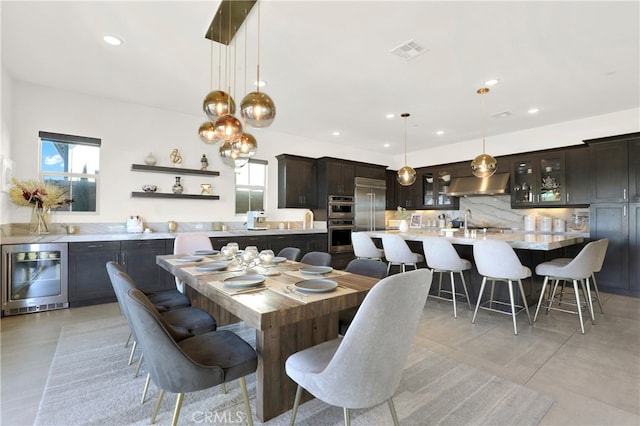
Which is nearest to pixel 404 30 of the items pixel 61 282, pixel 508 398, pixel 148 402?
pixel 508 398

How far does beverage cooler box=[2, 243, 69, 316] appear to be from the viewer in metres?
3.49

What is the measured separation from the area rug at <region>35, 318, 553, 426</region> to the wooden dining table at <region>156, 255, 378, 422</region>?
16 cm

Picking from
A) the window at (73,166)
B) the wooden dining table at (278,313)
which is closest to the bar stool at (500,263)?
the wooden dining table at (278,313)

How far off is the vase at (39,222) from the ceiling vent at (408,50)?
4696 millimetres

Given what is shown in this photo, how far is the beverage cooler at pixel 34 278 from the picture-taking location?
11.5 ft

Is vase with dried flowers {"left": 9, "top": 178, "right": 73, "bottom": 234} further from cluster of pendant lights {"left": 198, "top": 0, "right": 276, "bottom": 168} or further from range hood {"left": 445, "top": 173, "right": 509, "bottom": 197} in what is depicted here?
range hood {"left": 445, "top": 173, "right": 509, "bottom": 197}

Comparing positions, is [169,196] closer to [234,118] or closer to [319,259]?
[234,118]

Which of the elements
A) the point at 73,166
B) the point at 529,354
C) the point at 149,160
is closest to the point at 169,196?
the point at 149,160

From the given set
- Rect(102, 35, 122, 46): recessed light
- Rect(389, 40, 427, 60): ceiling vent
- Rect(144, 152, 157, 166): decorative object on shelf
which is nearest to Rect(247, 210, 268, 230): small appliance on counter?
Rect(144, 152, 157, 166): decorative object on shelf

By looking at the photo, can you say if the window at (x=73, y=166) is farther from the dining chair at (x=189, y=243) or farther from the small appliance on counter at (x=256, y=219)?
the small appliance on counter at (x=256, y=219)

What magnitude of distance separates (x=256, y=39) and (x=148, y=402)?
306 centimetres

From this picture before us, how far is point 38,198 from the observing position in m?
3.80

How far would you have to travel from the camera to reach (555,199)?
211 inches

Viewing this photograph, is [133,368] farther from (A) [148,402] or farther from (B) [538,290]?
(B) [538,290]
